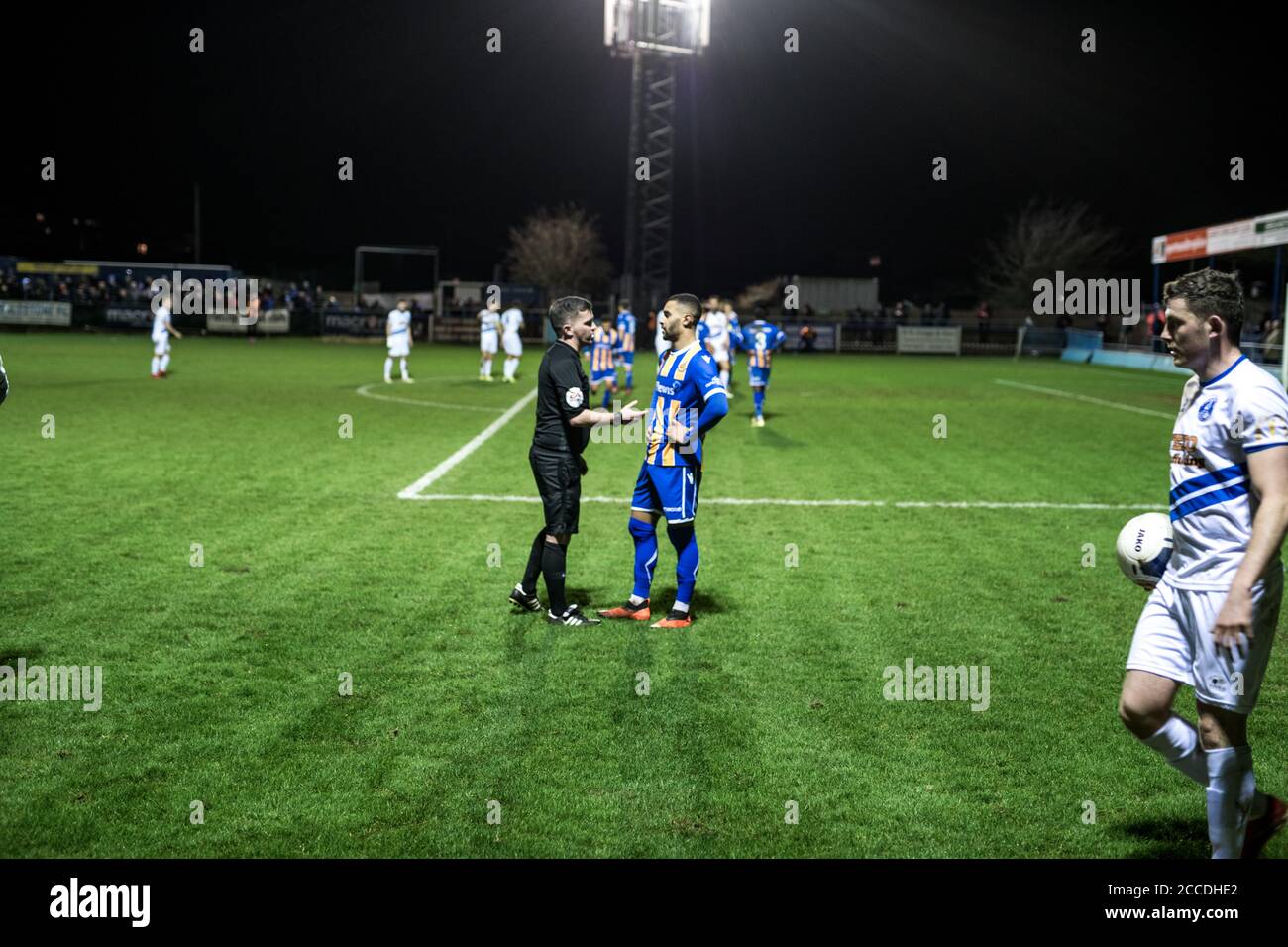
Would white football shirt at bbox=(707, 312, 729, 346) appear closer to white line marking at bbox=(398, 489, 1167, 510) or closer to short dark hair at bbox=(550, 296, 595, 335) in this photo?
white line marking at bbox=(398, 489, 1167, 510)

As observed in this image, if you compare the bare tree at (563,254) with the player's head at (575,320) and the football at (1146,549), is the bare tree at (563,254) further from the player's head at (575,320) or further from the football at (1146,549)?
the football at (1146,549)

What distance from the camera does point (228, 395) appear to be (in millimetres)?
22500

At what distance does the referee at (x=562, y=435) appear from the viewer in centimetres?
721

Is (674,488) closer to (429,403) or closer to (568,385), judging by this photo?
(568,385)

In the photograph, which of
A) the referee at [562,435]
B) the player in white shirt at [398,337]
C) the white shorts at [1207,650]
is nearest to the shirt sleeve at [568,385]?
the referee at [562,435]

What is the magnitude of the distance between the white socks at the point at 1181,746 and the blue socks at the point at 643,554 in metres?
3.97

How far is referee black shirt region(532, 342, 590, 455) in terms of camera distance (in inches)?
282

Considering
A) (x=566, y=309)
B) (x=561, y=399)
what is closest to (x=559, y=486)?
(x=561, y=399)

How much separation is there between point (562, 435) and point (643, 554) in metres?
1.01

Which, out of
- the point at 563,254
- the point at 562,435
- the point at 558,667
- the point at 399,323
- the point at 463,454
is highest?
the point at 563,254

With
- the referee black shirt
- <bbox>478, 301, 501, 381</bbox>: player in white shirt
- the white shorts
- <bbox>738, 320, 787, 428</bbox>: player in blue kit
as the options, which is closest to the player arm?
the white shorts

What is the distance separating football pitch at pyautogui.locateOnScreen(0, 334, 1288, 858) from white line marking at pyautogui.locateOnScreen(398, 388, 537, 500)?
0.12 meters

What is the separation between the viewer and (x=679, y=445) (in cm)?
734

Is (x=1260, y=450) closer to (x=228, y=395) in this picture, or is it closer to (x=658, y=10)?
(x=228, y=395)
